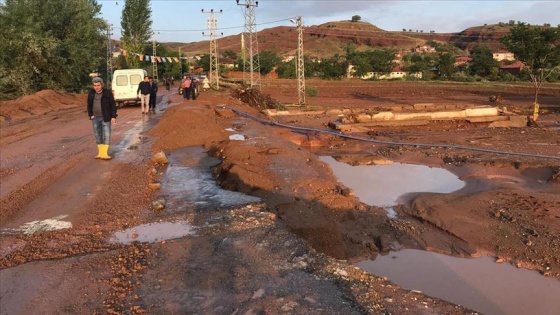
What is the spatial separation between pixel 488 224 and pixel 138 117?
15778 millimetres

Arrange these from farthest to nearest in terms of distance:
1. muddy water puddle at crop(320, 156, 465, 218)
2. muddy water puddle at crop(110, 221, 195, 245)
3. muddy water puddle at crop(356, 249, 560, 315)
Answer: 1. muddy water puddle at crop(320, 156, 465, 218)
2. muddy water puddle at crop(356, 249, 560, 315)
3. muddy water puddle at crop(110, 221, 195, 245)

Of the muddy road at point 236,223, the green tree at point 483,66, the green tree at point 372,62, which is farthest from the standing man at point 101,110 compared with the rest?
the green tree at point 483,66

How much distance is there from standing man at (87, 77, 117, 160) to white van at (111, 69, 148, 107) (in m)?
14.4

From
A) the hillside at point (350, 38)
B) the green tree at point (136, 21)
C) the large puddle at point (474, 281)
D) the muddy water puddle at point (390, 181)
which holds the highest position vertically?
the hillside at point (350, 38)

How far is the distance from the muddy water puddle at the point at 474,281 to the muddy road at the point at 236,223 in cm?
6

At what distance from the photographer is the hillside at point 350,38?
144 meters

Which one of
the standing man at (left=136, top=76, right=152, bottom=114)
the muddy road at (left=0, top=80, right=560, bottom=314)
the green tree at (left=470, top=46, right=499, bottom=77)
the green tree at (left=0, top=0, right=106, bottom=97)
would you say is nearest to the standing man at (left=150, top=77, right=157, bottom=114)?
the standing man at (left=136, top=76, right=152, bottom=114)

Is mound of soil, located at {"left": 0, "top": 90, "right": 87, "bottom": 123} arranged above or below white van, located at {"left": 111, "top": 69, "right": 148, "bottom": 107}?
below

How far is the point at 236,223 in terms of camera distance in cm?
607

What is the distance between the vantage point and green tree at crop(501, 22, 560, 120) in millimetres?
26531

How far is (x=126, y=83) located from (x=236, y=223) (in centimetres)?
2061

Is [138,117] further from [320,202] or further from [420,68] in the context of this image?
[420,68]

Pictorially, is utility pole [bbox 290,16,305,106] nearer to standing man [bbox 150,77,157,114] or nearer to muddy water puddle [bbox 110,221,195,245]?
standing man [bbox 150,77,157,114]

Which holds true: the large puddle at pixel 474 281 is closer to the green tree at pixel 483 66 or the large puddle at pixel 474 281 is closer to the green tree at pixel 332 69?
the green tree at pixel 332 69
